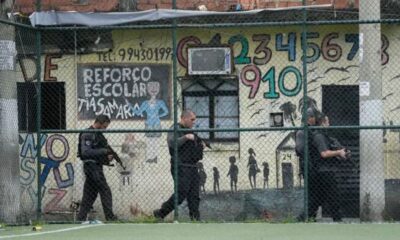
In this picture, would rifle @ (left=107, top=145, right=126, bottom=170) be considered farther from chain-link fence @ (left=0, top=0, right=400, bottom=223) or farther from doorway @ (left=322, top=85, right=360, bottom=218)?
doorway @ (left=322, top=85, right=360, bottom=218)

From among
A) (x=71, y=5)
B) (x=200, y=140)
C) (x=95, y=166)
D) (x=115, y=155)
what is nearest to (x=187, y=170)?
(x=200, y=140)

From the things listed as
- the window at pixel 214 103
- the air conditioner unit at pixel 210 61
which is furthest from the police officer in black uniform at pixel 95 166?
the air conditioner unit at pixel 210 61

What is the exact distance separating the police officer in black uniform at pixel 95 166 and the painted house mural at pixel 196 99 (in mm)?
1111

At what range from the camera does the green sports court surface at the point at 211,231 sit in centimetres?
1067

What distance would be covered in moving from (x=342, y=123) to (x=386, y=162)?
0.96 metres

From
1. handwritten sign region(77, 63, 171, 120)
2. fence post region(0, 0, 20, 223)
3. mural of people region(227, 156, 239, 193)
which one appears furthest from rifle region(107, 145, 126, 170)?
mural of people region(227, 156, 239, 193)

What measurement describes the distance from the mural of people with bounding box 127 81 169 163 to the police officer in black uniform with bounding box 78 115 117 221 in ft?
4.47

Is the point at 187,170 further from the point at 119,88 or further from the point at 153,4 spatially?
the point at 153,4

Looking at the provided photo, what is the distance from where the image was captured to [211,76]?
1539cm

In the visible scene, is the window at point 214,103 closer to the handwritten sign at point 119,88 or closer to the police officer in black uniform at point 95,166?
the handwritten sign at point 119,88

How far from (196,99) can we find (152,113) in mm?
761

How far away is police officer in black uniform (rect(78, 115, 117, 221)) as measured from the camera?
45.2 ft

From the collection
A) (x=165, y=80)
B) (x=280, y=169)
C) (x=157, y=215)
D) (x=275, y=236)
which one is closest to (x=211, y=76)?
(x=165, y=80)

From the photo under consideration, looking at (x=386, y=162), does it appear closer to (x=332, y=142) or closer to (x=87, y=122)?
(x=332, y=142)
